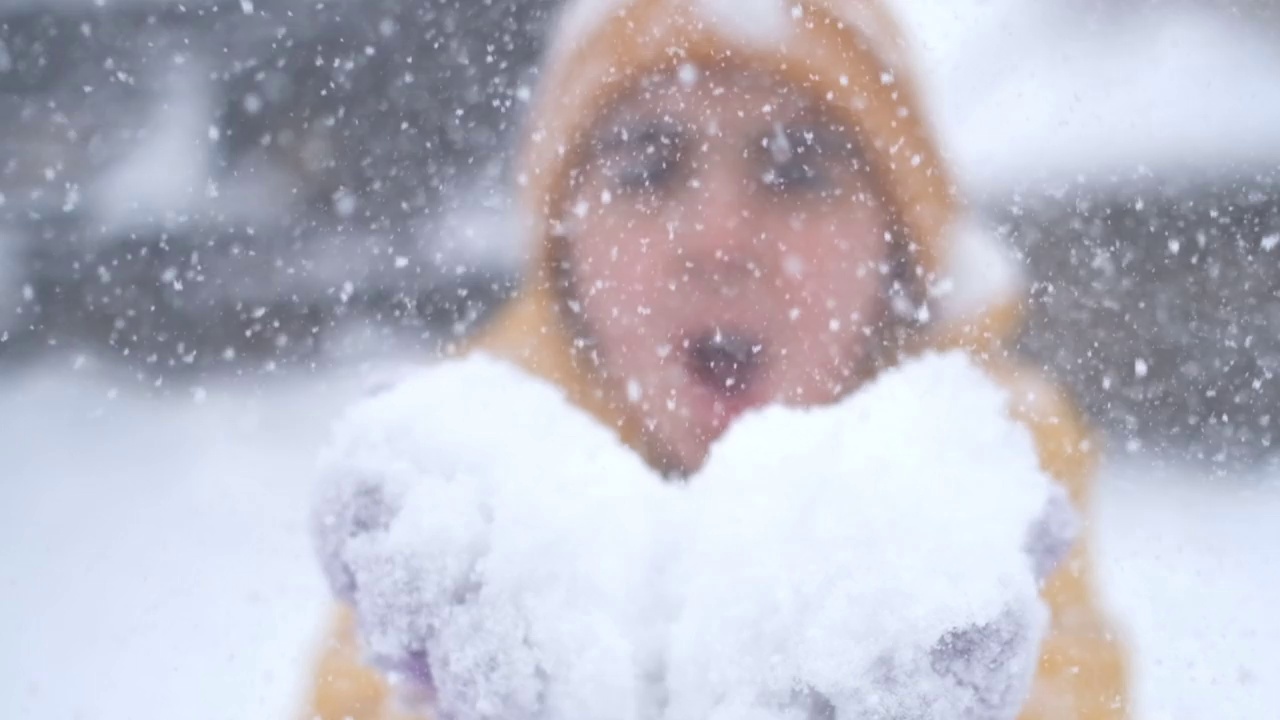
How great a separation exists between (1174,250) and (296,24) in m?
0.73

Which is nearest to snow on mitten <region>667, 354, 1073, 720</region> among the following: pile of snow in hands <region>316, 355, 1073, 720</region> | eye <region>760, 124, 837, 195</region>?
pile of snow in hands <region>316, 355, 1073, 720</region>

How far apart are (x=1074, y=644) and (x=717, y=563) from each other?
238 millimetres

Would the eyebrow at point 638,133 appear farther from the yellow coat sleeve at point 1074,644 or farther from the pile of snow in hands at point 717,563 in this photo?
the yellow coat sleeve at point 1074,644

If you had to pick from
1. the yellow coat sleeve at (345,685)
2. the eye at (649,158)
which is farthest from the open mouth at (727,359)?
the yellow coat sleeve at (345,685)

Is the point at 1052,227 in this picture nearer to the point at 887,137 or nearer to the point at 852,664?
the point at 887,137

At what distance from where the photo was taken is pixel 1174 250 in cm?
79

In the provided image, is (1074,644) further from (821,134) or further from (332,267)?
(332,267)

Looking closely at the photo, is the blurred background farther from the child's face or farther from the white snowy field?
the child's face

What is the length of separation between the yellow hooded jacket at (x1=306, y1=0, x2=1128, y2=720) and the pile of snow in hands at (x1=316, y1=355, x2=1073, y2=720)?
0.18 ft

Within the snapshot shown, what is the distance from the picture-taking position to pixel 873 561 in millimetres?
535

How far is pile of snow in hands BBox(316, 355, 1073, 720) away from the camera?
1.70 ft

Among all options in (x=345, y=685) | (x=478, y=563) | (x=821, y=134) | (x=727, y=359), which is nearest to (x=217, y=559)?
(x=345, y=685)

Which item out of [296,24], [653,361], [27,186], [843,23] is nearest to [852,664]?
[653,361]

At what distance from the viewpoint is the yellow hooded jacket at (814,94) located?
0.60m
